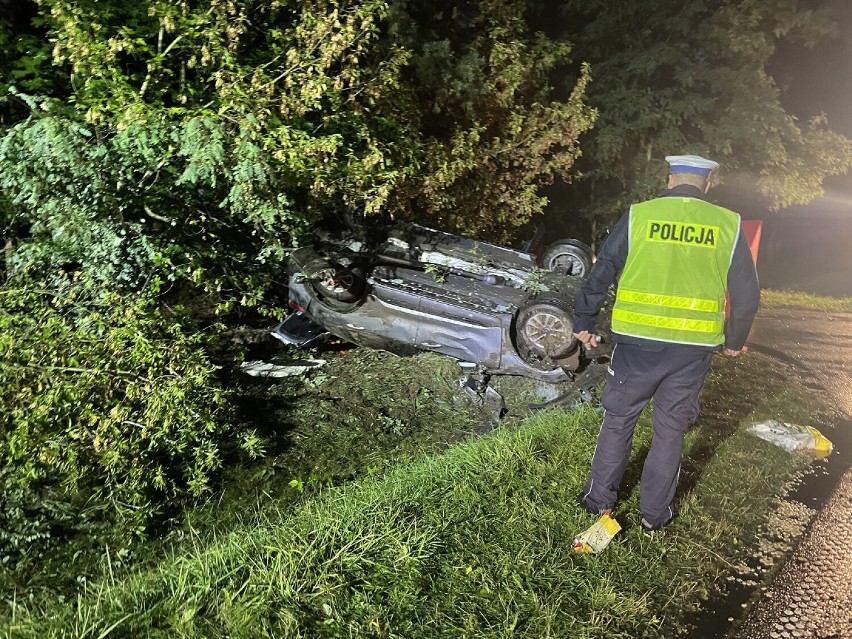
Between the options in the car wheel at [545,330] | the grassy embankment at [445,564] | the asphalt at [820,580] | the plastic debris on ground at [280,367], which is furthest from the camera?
the plastic debris on ground at [280,367]

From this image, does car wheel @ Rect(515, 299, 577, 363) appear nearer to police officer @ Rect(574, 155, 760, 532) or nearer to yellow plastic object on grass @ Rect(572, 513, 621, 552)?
police officer @ Rect(574, 155, 760, 532)

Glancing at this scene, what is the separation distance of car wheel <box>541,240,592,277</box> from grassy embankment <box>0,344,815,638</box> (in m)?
3.62

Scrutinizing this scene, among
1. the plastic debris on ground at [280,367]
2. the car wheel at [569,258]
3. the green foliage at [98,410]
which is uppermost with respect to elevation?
the car wheel at [569,258]

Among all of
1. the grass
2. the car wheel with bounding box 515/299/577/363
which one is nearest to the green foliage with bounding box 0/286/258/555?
the car wheel with bounding box 515/299/577/363

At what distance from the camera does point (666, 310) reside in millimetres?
2785

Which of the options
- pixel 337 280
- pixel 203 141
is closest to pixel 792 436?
pixel 337 280

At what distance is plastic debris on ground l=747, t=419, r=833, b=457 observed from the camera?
4.18m

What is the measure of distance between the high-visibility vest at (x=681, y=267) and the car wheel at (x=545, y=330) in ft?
7.08

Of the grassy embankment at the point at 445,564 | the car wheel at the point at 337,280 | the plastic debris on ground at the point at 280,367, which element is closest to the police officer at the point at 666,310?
the grassy embankment at the point at 445,564

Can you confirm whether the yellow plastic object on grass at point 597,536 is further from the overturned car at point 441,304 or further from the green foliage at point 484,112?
the green foliage at point 484,112

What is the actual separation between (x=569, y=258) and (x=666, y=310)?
4391mm

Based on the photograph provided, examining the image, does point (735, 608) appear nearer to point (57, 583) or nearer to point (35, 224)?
point (57, 583)

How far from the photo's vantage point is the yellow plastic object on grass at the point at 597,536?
9.18 ft

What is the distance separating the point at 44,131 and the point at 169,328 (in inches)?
51.5
